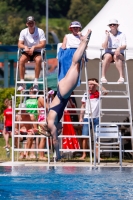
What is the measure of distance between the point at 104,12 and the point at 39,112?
360cm

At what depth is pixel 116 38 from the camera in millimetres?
17203

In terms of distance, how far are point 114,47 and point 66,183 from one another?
5069mm

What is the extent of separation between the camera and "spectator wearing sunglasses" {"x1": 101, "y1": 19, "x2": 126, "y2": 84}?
17000 millimetres

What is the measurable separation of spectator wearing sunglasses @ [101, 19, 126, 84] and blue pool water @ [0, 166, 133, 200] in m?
2.74

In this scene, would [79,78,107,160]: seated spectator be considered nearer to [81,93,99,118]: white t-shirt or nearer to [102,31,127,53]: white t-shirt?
[81,93,99,118]: white t-shirt

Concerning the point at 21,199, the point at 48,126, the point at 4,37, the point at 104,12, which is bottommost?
the point at 21,199

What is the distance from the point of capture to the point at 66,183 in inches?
519

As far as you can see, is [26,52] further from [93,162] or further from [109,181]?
[109,181]

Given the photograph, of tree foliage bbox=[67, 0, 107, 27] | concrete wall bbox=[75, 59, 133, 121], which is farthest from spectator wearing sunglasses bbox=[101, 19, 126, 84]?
tree foliage bbox=[67, 0, 107, 27]

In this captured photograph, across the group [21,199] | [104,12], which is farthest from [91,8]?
[21,199]

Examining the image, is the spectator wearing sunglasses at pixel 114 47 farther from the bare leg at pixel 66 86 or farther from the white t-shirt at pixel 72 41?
the bare leg at pixel 66 86

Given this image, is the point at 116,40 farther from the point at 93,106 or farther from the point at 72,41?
the point at 93,106

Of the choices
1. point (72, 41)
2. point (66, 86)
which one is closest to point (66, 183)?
point (66, 86)

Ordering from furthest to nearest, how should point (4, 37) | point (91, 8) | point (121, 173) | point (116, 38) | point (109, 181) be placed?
1. point (91, 8)
2. point (4, 37)
3. point (116, 38)
4. point (121, 173)
5. point (109, 181)
